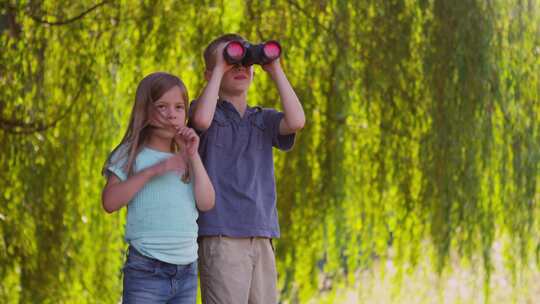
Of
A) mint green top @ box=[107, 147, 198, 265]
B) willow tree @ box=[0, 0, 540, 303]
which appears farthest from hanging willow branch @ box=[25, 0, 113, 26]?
mint green top @ box=[107, 147, 198, 265]

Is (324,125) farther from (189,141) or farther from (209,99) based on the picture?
(189,141)

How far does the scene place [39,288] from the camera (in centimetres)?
520

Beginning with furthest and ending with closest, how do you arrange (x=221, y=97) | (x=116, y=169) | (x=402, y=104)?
(x=402, y=104)
(x=221, y=97)
(x=116, y=169)

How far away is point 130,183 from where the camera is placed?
300 cm

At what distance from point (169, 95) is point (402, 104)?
2.54m

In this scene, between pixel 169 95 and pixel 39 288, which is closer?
pixel 169 95

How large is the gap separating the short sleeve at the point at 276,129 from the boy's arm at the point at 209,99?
0.22 meters

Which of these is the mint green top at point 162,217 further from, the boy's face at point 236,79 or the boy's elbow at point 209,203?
the boy's face at point 236,79

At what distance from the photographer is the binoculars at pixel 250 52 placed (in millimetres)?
3209

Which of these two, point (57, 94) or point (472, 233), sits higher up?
point (57, 94)

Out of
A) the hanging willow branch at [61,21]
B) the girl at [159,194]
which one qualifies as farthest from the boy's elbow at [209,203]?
A: the hanging willow branch at [61,21]

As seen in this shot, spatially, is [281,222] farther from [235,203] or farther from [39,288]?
[235,203]

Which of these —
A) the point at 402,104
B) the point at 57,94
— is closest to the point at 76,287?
the point at 57,94

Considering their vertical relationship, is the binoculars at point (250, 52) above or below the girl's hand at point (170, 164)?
above
